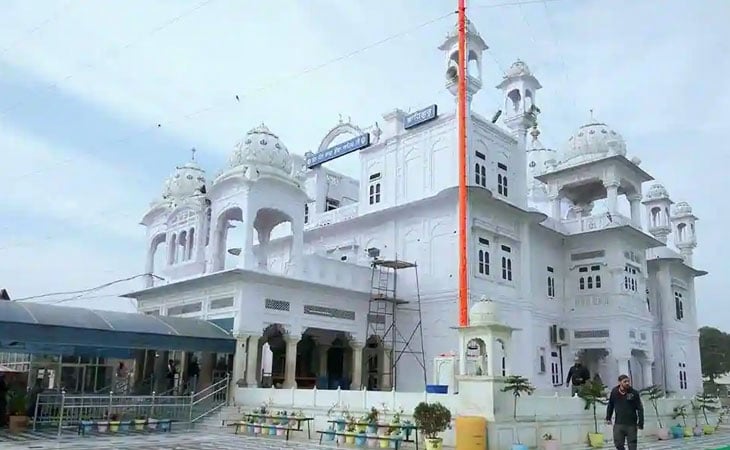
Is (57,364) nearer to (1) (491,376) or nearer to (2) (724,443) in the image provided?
(1) (491,376)

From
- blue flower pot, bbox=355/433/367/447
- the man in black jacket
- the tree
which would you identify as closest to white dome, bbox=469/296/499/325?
blue flower pot, bbox=355/433/367/447

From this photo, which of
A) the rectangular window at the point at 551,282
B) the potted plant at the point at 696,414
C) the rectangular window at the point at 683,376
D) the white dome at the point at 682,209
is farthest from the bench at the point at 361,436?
the white dome at the point at 682,209

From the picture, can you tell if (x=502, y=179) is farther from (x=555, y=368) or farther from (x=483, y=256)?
(x=555, y=368)

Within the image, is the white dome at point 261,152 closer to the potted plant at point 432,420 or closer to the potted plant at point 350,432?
the potted plant at point 350,432

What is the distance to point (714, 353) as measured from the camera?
61.0 meters

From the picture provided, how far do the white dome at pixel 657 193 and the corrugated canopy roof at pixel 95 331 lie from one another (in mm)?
22659

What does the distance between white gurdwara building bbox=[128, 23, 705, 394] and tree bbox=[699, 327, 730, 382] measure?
3553cm

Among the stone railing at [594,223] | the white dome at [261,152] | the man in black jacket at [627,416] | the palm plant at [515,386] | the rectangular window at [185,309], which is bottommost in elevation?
the man in black jacket at [627,416]

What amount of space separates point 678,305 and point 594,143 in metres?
10.2

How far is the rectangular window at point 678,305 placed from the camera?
31.0 metres

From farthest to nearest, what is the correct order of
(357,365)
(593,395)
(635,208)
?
(635,208) < (357,365) < (593,395)

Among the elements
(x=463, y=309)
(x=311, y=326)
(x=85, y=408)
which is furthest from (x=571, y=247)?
(x=85, y=408)

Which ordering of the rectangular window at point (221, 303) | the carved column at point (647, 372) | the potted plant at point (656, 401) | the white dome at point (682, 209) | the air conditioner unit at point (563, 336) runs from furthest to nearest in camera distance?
the white dome at point (682, 209) → the carved column at point (647, 372) → the air conditioner unit at point (563, 336) → the rectangular window at point (221, 303) → the potted plant at point (656, 401)

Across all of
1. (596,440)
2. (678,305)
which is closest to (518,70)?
(678,305)
